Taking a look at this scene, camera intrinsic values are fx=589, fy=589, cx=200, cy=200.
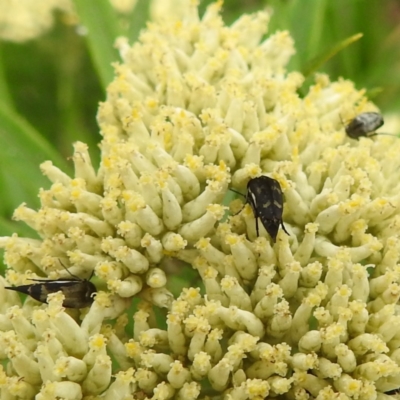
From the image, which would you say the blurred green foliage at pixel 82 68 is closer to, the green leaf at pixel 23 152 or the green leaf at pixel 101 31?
the green leaf at pixel 101 31

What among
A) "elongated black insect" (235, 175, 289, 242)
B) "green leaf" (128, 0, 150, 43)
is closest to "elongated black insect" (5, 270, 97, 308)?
"elongated black insect" (235, 175, 289, 242)

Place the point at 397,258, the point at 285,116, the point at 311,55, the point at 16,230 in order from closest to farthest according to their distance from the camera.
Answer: the point at 397,258
the point at 285,116
the point at 16,230
the point at 311,55

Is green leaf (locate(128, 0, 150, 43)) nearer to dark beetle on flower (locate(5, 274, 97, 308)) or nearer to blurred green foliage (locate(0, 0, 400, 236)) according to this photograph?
blurred green foliage (locate(0, 0, 400, 236))

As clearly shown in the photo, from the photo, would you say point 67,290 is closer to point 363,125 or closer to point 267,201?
point 267,201

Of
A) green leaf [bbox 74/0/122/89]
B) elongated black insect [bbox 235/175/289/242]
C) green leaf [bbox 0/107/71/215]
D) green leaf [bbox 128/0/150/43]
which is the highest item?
green leaf [bbox 128/0/150/43]

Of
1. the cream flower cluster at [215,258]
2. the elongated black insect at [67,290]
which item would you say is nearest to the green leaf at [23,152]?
the cream flower cluster at [215,258]

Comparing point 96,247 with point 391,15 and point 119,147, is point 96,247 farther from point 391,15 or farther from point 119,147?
point 391,15

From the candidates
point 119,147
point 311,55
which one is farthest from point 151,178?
point 311,55
